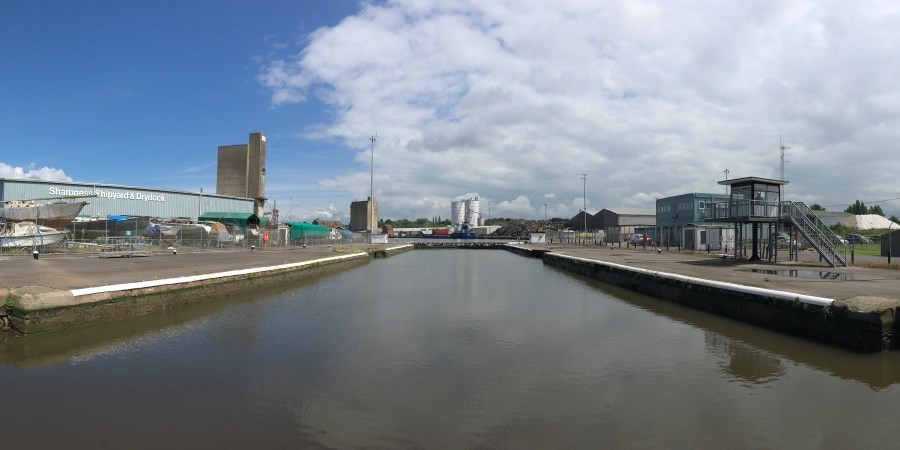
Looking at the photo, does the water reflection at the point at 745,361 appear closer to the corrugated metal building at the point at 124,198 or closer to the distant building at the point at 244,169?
the corrugated metal building at the point at 124,198

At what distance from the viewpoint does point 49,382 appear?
798 cm

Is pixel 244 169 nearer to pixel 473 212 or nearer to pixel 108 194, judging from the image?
pixel 108 194

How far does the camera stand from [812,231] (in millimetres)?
24297

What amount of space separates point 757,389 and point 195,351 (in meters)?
10.4

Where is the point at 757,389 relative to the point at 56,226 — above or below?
below

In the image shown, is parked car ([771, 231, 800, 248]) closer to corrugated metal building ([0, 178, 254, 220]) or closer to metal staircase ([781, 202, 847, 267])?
metal staircase ([781, 202, 847, 267])

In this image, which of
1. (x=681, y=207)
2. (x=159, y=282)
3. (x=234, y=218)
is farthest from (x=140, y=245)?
(x=681, y=207)

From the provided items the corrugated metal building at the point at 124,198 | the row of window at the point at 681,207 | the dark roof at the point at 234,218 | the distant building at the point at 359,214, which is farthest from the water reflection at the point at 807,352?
the distant building at the point at 359,214

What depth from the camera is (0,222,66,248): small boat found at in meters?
27.9

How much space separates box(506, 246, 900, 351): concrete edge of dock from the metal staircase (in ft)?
29.4

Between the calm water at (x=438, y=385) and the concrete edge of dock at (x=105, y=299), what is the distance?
472 millimetres

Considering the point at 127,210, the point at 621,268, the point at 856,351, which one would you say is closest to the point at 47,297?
the point at 856,351

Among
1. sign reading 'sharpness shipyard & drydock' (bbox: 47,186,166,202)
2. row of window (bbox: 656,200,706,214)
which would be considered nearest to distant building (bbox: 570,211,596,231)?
row of window (bbox: 656,200,706,214)

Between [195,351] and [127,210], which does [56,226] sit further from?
[195,351]
